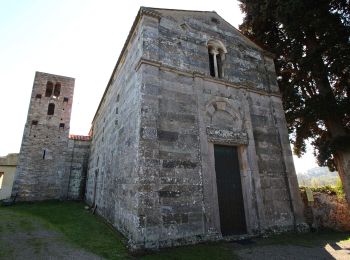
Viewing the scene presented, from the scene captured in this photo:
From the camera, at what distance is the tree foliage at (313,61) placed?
28.7 feet

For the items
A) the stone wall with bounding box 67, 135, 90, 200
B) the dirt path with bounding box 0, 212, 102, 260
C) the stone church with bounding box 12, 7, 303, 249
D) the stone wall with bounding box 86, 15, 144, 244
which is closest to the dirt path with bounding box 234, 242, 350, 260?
the stone church with bounding box 12, 7, 303, 249

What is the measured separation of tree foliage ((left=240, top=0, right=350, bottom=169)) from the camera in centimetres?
874

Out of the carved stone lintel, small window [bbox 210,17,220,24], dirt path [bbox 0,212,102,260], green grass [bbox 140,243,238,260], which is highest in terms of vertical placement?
small window [bbox 210,17,220,24]

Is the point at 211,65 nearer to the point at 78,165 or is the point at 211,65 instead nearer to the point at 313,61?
the point at 313,61

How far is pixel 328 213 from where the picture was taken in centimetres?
862

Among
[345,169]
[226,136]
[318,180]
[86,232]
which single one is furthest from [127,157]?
[318,180]

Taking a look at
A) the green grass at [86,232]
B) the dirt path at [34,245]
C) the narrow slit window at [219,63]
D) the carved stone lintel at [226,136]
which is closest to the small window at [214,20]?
the narrow slit window at [219,63]

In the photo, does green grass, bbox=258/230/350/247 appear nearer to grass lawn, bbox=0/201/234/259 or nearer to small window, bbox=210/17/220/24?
grass lawn, bbox=0/201/234/259

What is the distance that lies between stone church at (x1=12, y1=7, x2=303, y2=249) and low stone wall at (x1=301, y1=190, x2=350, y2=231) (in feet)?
3.43

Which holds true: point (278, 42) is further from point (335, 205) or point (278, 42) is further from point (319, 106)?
point (335, 205)

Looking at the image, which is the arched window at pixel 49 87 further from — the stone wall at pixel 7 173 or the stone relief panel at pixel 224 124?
the stone relief panel at pixel 224 124

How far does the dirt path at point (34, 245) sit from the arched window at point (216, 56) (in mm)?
7370

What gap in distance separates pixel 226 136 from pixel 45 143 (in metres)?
16.6

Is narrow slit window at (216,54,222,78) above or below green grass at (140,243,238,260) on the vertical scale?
above
